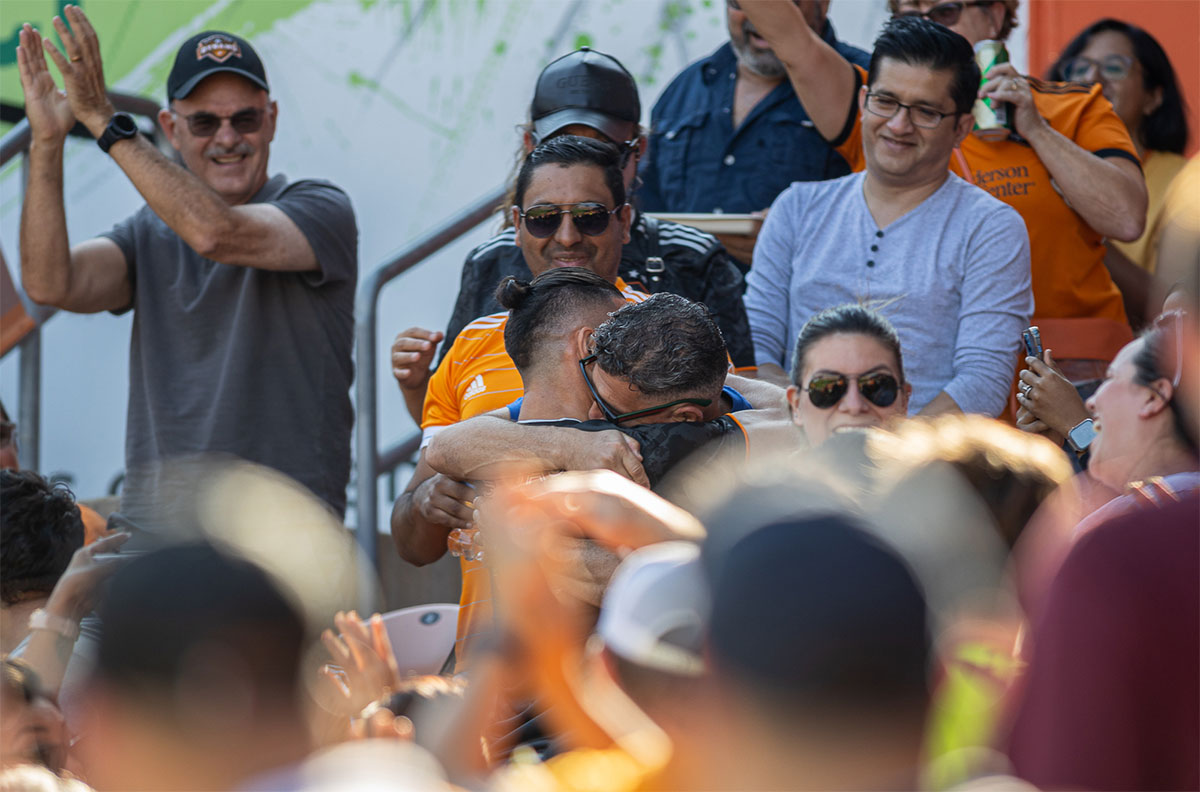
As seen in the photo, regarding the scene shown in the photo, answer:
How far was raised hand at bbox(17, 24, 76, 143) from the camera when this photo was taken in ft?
12.8

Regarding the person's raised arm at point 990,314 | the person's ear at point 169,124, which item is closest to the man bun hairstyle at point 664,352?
the person's raised arm at point 990,314

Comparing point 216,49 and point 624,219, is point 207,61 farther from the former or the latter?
point 624,219

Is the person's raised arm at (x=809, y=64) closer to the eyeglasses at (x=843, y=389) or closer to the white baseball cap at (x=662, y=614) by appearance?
the eyeglasses at (x=843, y=389)

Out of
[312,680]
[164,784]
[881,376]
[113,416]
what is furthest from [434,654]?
[113,416]

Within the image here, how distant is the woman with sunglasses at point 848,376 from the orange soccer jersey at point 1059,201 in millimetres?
985

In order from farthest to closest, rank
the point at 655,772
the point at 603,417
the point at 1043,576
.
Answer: the point at 603,417 → the point at 1043,576 → the point at 655,772

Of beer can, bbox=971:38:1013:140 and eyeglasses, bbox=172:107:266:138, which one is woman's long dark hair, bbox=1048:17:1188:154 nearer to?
A: beer can, bbox=971:38:1013:140

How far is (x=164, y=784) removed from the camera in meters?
1.60

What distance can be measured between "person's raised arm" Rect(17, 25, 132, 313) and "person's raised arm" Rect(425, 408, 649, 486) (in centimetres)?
155

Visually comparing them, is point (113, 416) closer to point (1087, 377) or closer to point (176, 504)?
point (176, 504)

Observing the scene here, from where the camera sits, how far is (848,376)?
2867 millimetres

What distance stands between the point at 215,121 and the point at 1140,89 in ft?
8.63

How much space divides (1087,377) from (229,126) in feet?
7.66

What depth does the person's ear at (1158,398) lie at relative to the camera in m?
2.29
